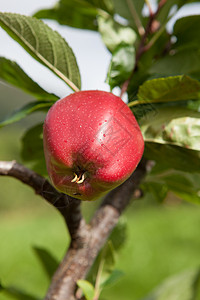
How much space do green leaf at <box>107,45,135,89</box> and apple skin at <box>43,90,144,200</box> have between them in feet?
0.43

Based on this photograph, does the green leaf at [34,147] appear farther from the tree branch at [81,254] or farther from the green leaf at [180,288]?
the green leaf at [180,288]

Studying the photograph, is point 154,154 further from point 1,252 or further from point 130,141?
point 1,252

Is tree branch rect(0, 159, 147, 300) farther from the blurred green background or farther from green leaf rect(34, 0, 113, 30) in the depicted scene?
the blurred green background

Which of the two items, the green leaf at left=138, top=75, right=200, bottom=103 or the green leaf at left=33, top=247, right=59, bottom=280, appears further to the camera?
the green leaf at left=33, top=247, right=59, bottom=280

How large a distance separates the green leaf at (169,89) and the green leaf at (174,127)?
0.07ft

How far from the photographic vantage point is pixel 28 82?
1.54ft

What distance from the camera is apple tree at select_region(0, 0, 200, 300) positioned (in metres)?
0.40

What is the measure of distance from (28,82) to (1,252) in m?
3.07

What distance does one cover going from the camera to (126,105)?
38 centimetres

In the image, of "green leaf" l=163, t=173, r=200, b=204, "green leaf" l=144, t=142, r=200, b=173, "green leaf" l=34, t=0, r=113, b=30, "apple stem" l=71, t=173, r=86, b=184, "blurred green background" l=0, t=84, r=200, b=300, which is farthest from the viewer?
"blurred green background" l=0, t=84, r=200, b=300

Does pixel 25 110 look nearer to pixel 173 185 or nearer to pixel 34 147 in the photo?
pixel 34 147

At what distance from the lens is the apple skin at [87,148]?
33 centimetres

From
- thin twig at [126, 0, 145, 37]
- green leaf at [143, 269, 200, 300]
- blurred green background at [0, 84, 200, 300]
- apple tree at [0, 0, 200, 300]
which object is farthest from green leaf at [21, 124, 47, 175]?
blurred green background at [0, 84, 200, 300]

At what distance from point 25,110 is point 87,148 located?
0.17 meters
